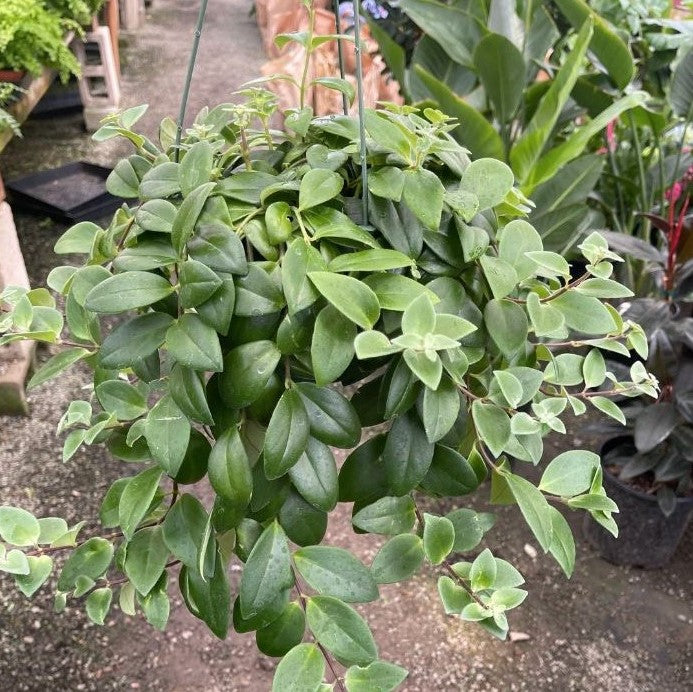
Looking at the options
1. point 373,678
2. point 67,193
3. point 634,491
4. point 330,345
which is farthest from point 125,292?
point 67,193

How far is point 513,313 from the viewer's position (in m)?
0.63

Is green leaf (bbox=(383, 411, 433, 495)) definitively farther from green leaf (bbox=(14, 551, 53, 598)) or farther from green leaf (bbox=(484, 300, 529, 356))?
green leaf (bbox=(14, 551, 53, 598))

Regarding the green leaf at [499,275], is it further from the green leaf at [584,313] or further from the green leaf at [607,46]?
the green leaf at [607,46]

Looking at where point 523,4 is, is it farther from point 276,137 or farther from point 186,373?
point 186,373

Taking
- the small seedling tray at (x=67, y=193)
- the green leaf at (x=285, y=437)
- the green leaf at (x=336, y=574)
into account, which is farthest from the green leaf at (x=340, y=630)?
the small seedling tray at (x=67, y=193)

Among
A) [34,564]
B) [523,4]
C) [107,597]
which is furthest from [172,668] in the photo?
[523,4]

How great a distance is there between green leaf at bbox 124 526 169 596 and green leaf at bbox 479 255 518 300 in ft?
1.24

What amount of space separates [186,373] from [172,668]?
3.56 ft

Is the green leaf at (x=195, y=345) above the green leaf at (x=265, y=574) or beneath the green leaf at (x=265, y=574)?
above

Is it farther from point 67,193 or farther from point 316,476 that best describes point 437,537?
point 67,193

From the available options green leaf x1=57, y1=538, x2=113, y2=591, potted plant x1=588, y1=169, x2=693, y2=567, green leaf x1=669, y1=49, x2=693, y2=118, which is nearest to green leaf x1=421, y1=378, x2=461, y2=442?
green leaf x1=57, y1=538, x2=113, y2=591

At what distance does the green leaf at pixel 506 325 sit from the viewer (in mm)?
621

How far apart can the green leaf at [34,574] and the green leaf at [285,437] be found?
0.75 ft

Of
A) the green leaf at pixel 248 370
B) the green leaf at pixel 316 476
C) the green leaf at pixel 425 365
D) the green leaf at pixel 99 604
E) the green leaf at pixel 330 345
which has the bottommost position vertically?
the green leaf at pixel 99 604
